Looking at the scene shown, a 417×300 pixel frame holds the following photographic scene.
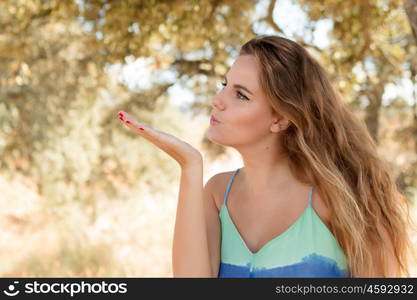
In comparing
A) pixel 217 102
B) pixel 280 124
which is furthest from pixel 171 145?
pixel 280 124

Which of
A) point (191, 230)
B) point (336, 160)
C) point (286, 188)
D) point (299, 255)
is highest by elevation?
point (336, 160)

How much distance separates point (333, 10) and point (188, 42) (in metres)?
1.75

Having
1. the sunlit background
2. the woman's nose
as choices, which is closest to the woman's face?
the woman's nose

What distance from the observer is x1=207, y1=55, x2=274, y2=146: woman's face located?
2.43 m

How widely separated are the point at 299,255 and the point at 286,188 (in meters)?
0.33

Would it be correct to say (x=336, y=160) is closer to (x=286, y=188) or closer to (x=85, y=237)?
(x=286, y=188)

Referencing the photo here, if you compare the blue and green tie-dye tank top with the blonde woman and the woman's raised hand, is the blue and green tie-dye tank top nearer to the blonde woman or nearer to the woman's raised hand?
the blonde woman

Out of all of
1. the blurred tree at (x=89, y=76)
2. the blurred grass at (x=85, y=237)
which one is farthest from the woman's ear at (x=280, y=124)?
the blurred grass at (x=85, y=237)

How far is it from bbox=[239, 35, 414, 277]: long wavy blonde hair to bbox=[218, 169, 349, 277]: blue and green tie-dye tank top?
57 millimetres

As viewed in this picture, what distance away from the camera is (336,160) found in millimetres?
2611

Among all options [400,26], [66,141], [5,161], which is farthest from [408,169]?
[5,161]

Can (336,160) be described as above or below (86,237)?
below

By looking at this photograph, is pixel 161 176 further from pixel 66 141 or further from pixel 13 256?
pixel 13 256

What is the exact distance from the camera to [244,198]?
2.65 metres
